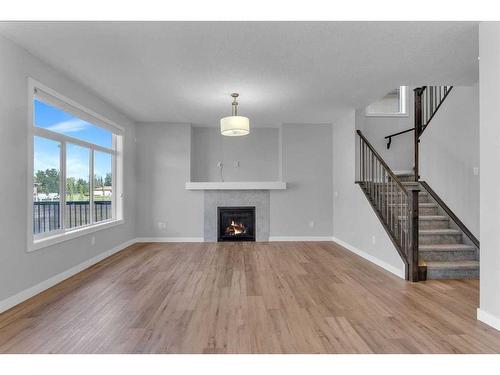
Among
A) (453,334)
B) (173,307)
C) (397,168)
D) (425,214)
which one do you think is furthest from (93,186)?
(397,168)

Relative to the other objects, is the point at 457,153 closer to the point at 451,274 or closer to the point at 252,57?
the point at 451,274

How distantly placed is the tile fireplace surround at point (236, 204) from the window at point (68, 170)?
182cm

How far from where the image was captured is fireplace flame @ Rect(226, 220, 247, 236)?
6.70 meters

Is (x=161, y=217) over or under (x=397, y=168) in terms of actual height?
under

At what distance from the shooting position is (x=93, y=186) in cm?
495

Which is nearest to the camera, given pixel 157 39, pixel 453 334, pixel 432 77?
pixel 453 334

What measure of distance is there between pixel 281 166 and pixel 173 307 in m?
4.47

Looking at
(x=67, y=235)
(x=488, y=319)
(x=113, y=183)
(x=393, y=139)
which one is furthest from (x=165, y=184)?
(x=488, y=319)

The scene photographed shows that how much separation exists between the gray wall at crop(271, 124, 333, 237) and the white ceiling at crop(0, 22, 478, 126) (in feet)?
5.74

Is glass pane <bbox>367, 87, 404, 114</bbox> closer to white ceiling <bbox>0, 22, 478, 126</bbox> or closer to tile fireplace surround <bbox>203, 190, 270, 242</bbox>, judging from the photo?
white ceiling <bbox>0, 22, 478, 126</bbox>

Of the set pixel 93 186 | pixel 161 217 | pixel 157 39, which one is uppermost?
pixel 157 39

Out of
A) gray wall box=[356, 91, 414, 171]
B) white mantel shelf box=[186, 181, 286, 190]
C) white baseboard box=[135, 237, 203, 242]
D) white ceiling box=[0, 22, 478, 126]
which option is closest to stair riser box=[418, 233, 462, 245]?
white ceiling box=[0, 22, 478, 126]

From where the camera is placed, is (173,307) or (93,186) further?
(93,186)
